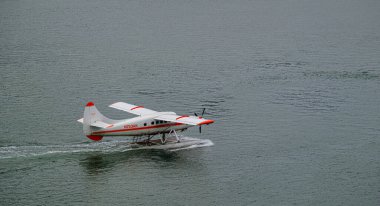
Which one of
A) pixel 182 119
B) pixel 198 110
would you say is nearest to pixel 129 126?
pixel 182 119

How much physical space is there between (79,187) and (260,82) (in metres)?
66.5

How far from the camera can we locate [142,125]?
87.6 metres

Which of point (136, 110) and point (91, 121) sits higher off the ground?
point (136, 110)

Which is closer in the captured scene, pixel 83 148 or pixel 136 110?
pixel 83 148

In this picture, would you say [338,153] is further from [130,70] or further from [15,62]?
[15,62]

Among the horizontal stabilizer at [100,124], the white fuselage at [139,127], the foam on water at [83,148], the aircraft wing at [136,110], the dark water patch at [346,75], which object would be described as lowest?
the foam on water at [83,148]

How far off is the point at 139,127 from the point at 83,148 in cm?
859

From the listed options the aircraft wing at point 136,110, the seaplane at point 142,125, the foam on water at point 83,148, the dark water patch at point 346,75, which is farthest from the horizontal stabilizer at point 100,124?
the dark water patch at point 346,75

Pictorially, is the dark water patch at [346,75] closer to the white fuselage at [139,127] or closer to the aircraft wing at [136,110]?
the aircraft wing at [136,110]

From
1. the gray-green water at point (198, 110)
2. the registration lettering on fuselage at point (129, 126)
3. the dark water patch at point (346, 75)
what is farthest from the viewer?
the dark water patch at point (346, 75)

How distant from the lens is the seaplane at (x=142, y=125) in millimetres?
83938

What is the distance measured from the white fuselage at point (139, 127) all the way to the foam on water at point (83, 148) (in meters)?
2.33

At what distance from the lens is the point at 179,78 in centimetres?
13688

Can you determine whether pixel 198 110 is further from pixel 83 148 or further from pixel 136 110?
pixel 83 148
